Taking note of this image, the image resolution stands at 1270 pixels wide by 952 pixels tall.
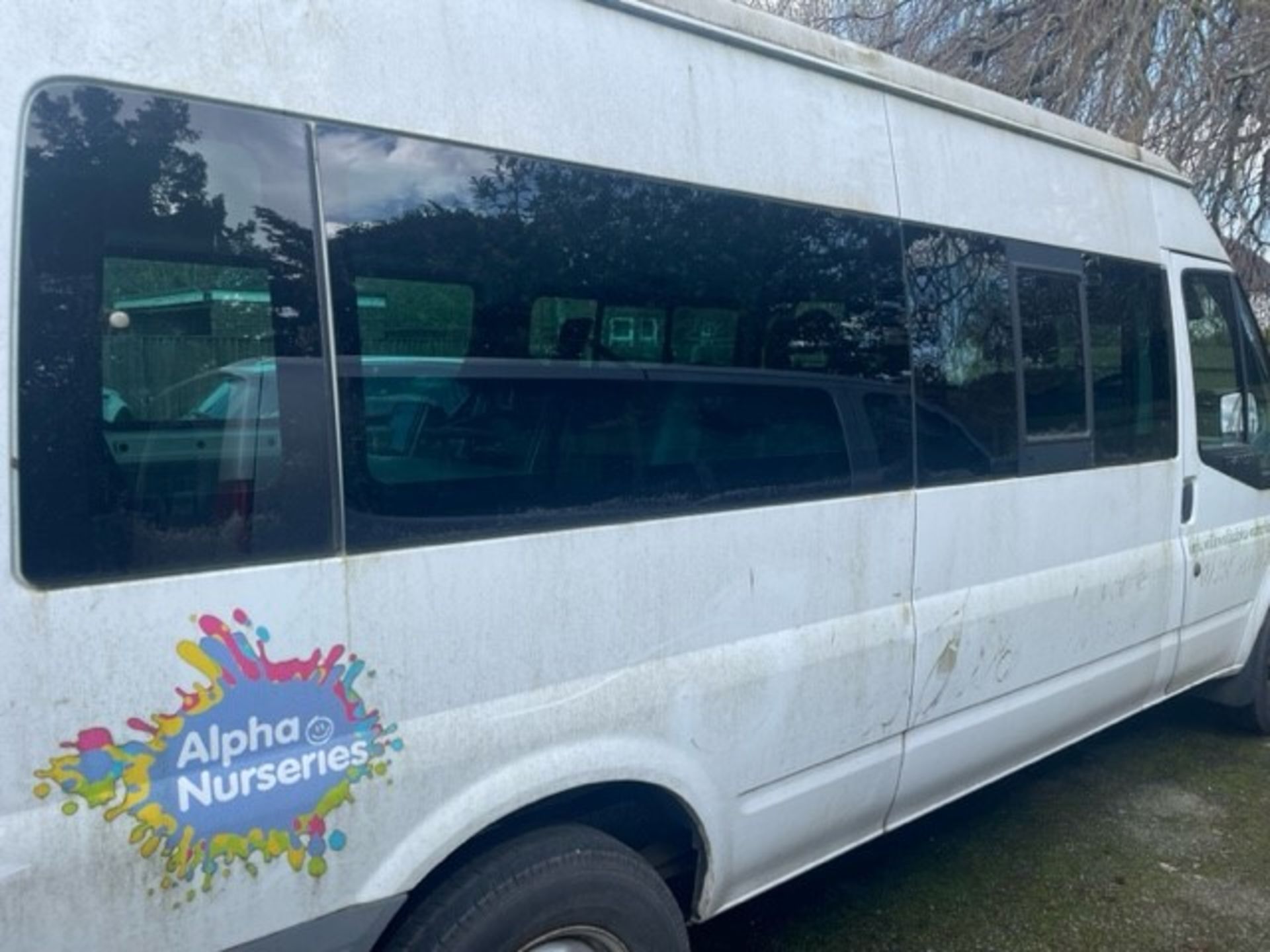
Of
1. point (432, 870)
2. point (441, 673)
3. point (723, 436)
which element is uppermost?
point (723, 436)

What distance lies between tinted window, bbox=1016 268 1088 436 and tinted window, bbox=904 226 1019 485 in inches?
3.7

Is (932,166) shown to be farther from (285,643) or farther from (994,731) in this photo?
(285,643)

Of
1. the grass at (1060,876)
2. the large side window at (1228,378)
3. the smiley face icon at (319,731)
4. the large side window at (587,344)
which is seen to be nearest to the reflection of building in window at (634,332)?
the large side window at (587,344)

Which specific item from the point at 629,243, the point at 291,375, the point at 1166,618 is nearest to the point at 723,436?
the point at 629,243

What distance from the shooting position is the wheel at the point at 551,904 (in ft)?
6.95

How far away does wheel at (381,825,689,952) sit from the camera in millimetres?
2117

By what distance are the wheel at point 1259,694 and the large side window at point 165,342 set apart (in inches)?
177

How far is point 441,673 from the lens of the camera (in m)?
2.06

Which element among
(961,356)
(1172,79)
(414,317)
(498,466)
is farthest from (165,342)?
(1172,79)

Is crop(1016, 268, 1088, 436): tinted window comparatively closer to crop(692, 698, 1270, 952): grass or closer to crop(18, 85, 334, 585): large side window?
crop(692, 698, 1270, 952): grass

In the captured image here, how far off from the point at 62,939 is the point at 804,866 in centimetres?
185

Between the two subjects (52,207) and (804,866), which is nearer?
(52,207)

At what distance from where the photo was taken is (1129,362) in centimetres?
401

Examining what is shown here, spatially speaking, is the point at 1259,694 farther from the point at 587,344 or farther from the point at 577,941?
the point at 587,344
